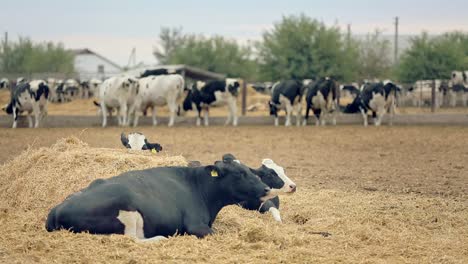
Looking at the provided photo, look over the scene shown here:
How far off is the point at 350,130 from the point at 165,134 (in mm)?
6372

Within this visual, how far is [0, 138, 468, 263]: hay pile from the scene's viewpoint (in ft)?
22.8

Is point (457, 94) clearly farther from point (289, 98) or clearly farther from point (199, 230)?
point (199, 230)

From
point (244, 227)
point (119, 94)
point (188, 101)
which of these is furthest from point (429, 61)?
point (244, 227)

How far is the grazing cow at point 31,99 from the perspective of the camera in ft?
89.0

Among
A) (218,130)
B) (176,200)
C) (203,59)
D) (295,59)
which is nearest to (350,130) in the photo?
(218,130)

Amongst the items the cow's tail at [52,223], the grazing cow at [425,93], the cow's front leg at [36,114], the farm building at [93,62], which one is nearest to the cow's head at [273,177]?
the cow's tail at [52,223]

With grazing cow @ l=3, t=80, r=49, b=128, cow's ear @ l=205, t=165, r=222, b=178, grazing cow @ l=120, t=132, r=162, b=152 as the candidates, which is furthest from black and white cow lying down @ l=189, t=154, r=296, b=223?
grazing cow @ l=3, t=80, r=49, b=128

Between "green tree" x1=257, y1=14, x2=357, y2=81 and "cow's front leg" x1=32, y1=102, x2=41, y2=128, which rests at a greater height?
"green tree" x1=257, y1=14, x2=357, y2=81

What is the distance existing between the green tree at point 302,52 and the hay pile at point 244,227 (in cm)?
3668

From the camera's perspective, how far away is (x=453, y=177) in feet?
44.4

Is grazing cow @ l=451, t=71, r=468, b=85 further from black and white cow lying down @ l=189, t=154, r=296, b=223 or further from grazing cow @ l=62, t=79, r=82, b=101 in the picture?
black and white cow lying down @ l=189, t=154, r=296, b=223

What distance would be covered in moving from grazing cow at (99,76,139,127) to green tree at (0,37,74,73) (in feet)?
127

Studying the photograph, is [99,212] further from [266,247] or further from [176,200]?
[266,247]

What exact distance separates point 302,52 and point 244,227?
4139 centimetres
